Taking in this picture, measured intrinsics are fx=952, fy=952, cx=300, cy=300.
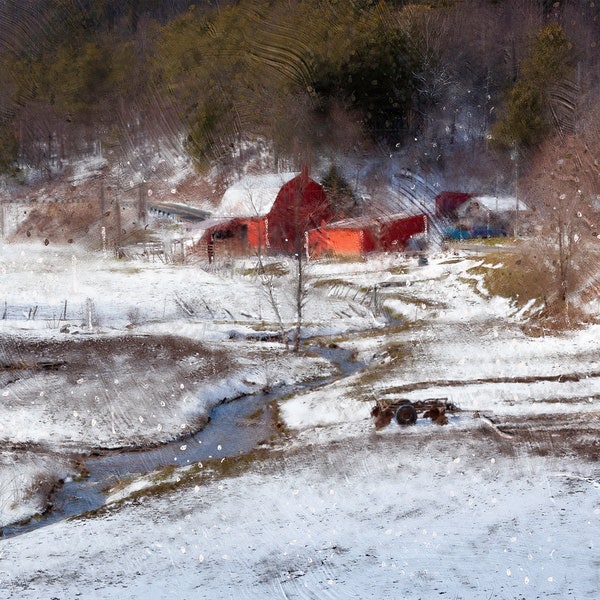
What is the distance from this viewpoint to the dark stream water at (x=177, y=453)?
22.2 meters

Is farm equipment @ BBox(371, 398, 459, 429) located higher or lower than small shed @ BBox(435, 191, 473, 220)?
lower

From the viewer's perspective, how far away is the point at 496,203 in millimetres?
56094

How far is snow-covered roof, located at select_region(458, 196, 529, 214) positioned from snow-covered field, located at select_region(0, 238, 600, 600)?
13355 millimetres

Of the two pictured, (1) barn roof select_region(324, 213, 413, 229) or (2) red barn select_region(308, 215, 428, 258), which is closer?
(2) red barn select_region(308, 215, 428, 258)

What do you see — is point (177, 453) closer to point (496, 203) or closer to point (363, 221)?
point (363, 221)

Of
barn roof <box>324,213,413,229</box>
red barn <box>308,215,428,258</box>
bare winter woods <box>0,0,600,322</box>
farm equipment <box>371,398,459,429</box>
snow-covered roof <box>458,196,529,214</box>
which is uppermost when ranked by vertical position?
bare winter woods <box>0,0,600,322</box>

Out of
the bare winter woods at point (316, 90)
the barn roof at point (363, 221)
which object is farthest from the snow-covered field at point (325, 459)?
the bare winter woods at point (316, 90)

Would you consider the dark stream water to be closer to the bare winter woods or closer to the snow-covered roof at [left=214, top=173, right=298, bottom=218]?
the snow-covered roof at [left=214, top=173, right=298, bottom=218]

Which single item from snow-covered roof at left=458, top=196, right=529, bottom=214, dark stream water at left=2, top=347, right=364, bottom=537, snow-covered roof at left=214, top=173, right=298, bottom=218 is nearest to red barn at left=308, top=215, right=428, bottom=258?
snow-covered roof at left=214, top=173, right=298, bottom=218

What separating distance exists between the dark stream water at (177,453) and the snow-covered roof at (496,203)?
2776cm

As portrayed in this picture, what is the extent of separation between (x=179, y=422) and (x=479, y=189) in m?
39.0

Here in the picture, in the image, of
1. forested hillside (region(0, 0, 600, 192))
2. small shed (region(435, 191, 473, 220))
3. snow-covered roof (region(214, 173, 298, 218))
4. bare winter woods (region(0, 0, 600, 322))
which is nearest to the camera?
snow-covered roof (region(214, 173, 298, 218))

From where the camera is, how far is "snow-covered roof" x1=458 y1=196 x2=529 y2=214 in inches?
2202

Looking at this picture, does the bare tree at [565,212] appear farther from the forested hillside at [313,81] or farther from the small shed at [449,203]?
the small shed at [449,203]
